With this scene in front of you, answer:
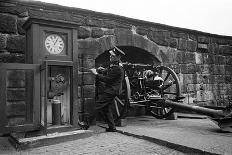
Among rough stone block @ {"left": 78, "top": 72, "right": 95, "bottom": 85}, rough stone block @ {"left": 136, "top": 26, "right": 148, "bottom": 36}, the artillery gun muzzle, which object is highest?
rough stone block @ {"left": 136, "top": 26, "right": 148, "bottom": 36}

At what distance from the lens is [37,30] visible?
4.34 m

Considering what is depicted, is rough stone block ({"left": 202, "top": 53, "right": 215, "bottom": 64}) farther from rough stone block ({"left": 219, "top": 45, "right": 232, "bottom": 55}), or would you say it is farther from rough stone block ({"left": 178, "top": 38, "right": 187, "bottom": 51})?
rough stone block ({"left": 178, "top": 38, "right": 187, "bottom": 51})

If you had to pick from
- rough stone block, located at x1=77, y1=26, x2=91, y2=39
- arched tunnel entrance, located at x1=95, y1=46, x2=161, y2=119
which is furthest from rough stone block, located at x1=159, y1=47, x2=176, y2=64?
rough stone block, located at x1=77, y1=26, x2=91, y2=39

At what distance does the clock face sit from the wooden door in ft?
1.24

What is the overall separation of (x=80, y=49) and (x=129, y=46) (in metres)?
1.51

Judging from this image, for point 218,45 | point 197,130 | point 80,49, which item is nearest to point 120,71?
point 80,49

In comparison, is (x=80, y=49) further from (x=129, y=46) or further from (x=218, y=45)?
(x=218, y=45)

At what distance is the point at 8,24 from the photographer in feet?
17.1

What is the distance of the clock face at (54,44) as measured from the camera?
4.46m

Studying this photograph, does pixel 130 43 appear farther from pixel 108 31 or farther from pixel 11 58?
pixel 11 58

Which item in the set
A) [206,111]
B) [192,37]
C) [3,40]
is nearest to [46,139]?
[3,40]

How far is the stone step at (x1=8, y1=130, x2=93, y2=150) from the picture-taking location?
395 cm

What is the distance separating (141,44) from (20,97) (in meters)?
3.37

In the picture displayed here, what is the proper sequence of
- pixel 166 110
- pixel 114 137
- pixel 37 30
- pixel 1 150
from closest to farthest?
pixel 1 150
pixel 37 30
pixel 114 137
pixel 166 110
